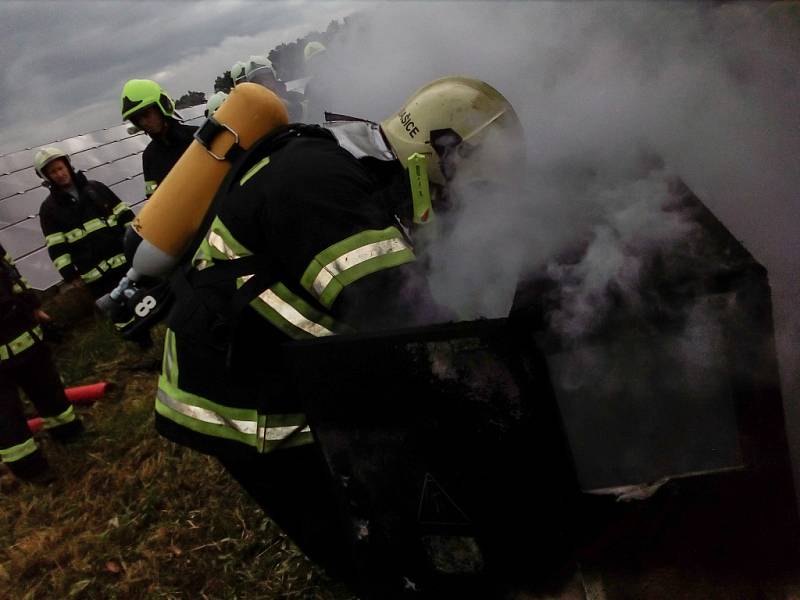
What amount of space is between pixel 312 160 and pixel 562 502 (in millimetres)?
1131

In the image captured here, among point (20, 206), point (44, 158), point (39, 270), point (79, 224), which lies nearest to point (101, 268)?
point (79, 224)

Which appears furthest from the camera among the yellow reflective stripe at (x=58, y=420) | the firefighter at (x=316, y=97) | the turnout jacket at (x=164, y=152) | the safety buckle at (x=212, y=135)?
the firefighter at (x=316, y=97)

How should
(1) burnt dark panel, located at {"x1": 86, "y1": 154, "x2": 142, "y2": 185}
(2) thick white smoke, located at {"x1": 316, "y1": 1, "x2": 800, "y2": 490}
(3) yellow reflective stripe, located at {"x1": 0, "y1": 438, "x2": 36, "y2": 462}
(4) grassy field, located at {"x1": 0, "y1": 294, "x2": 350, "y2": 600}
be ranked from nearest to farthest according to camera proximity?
(2) thick white smoke, located at {"x1": 316, "y1": 1, "x2": 800, "y2": 490}, (4) grassy field, located at {"x1": 0, "y1": 294, "x2": 350, "y2": 600}, (3) yellow reflective stripe, located at {"x1": 0, "y1": 438, "x2": 36, "y2": 462}, (1) burnt dark panel, located at {"x1": 86, "y1": 154, "x2": 142, "y2": 185}

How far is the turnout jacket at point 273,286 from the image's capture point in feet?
5.18

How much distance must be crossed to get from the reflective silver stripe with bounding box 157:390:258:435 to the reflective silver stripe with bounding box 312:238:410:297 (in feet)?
2.30

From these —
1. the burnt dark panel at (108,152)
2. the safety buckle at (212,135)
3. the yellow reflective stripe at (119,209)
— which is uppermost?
the burnt dark panel at (108,152)

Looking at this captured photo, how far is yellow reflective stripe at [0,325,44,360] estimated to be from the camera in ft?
13.8

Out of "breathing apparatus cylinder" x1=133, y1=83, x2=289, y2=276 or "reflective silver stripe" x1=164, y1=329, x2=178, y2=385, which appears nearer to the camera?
"breathing apparatus cylinder" x1=133, y1=83, x2=289, y2=276

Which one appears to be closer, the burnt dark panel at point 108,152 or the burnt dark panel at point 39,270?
the burnt dark panel at point 39,270

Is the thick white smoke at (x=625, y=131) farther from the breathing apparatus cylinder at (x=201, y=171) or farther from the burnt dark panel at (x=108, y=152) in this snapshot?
the burnt dark panel at (x=108, y=152)

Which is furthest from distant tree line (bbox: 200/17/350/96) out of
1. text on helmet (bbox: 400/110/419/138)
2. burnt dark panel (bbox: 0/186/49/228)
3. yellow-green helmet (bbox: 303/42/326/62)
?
text on helmet (bbox: 400/110/419/138)

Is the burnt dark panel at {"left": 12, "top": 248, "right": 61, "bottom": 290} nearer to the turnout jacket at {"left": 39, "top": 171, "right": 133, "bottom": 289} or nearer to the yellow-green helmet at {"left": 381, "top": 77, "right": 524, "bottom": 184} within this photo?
the turnout jacket at {"left": 39, "top": 171, "right": 133, "bottom": 289}

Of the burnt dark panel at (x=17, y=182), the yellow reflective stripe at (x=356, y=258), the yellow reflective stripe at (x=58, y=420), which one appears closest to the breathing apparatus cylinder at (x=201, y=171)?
the yellow reflective stripe at (x=356, y=258)

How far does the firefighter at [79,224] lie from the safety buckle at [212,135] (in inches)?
173
